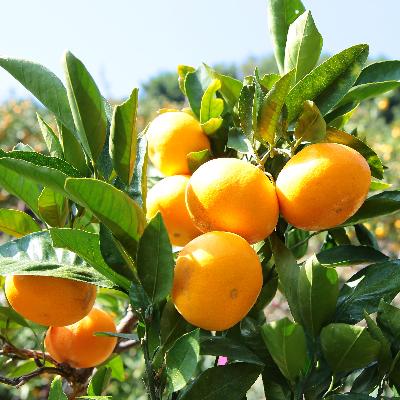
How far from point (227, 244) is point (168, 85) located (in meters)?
32.6

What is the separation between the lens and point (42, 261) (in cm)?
68

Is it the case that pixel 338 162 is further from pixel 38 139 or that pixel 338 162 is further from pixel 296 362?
pixel 38 139

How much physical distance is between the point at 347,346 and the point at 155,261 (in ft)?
0.71

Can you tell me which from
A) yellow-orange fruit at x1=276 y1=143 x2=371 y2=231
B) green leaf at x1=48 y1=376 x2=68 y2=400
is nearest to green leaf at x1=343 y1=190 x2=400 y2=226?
yellow-orange fruit at x1=276 y1=143 x2=371 y2=231

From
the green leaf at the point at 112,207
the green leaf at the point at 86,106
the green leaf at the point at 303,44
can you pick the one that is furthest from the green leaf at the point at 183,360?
the green leaf at the point at 303,44

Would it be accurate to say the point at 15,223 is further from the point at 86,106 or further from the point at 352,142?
the point at 352,142

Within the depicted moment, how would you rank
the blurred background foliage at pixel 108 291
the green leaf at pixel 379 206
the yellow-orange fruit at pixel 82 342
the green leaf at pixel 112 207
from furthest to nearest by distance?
1. the blurred background foliage at pixel 108 291
2. the yellow-orange fruit at pixel 82 342
3. the green leaf at pixel 379 206
4. the green leaf at pixel 112 207

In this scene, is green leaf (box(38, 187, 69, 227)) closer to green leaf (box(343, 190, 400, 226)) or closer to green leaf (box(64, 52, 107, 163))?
green leaf (box(64, 52, 107, 163))

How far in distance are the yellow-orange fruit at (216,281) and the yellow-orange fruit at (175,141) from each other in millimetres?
221

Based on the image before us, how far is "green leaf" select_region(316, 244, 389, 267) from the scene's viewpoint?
31.6 inches

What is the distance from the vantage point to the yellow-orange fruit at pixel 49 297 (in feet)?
2.36

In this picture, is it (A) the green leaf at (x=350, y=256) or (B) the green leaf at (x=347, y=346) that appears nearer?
(B) the green leaf at (x=347, y=346)

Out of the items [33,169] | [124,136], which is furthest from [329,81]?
[33,169]

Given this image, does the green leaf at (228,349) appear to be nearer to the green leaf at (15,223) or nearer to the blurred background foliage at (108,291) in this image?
the blurred background foliage at (108,291)
